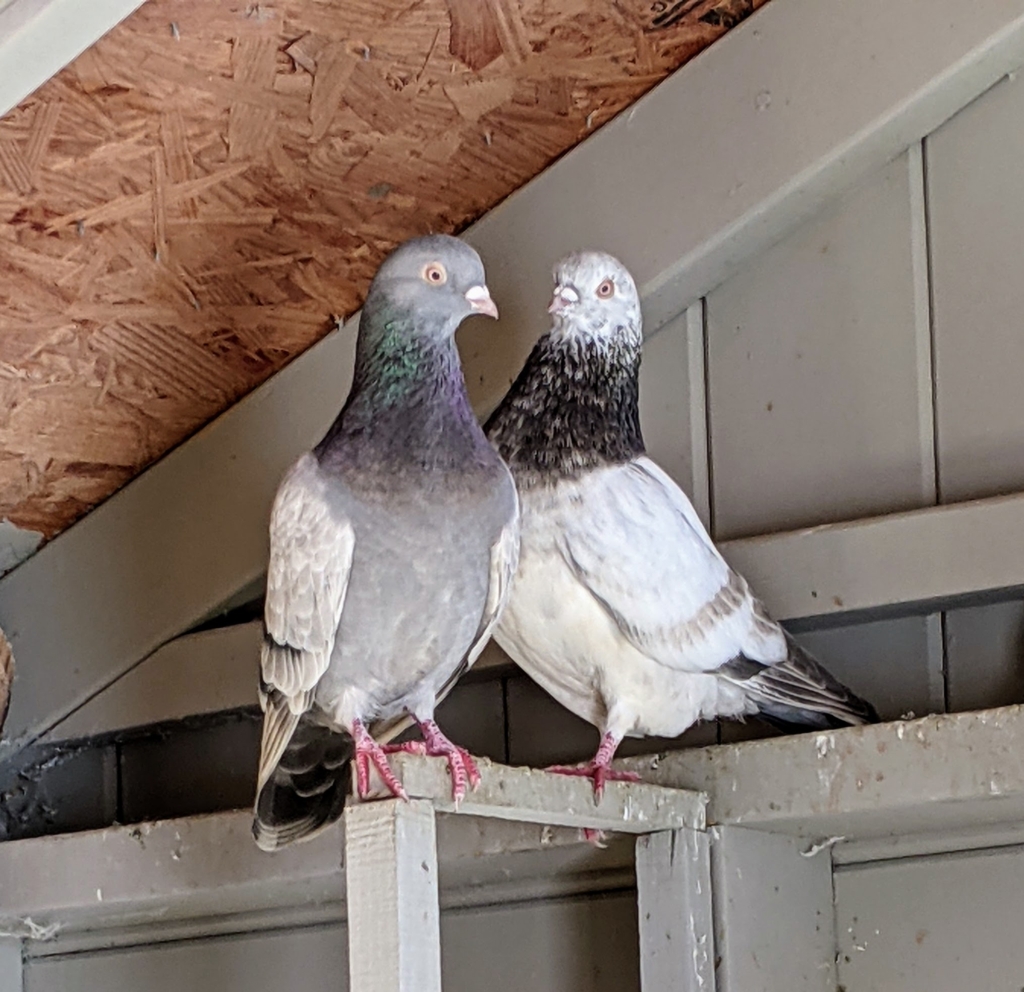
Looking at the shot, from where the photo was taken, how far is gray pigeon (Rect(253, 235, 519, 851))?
1659 mm

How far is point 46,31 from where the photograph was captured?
1484 mm

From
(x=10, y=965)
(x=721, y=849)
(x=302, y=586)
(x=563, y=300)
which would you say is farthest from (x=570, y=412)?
(x=10, y=965)

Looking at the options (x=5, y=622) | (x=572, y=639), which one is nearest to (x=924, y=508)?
(x=572, y=639)

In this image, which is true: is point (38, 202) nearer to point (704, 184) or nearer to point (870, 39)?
point (704, 184)

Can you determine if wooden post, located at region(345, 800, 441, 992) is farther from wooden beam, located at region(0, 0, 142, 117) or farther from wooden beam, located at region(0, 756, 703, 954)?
wooden beam, located at region(0, 0, 142, 117)

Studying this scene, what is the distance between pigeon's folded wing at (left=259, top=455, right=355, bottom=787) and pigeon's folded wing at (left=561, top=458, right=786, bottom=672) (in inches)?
10.1

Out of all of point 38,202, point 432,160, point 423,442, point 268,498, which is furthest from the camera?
point 268,498

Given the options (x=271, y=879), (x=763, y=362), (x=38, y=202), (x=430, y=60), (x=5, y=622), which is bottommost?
(x=271, y=879)

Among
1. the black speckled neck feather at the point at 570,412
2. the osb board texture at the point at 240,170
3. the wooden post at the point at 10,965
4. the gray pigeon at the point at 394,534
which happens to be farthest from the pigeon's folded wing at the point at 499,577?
the wooden post at the point at 10,965

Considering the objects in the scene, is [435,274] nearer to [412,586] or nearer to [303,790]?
[412,586]

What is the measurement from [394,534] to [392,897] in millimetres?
375

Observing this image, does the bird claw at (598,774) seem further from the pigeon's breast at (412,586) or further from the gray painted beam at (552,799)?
the pigeon's breast at (412,586)

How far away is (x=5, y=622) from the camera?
2.45 meters

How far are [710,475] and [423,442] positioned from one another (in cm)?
56
